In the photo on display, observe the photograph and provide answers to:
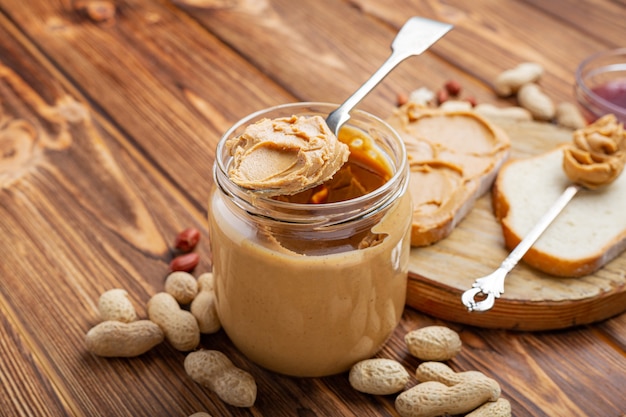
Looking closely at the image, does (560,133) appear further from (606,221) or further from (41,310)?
(41,310)

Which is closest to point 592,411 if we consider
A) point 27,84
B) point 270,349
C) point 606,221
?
point 606,221

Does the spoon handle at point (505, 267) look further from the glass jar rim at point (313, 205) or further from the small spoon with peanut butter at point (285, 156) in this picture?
the small spoon with peanut butter at point (285, 156)

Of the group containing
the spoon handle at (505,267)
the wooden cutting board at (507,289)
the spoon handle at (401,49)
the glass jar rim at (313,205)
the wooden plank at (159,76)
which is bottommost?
the wooden plank at (159,76)

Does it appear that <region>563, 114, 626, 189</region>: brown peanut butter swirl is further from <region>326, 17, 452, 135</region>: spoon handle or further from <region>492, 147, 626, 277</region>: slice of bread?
<region>326, 17, 452, 135</region>: spoon handle

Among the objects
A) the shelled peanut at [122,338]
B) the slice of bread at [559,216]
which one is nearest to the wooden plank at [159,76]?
the shelled peanut at [122,338]

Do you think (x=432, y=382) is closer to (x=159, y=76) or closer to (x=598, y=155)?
(x=598, y=155)

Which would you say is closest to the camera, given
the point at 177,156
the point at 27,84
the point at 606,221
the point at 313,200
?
the point at 313,200

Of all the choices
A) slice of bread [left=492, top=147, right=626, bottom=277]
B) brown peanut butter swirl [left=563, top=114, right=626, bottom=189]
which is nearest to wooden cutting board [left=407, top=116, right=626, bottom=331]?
slice of bread [left=492, top=147, right=626, bottom=277]

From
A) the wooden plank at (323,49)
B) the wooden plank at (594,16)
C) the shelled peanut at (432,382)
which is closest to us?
the shelled peanut at (432,382)
